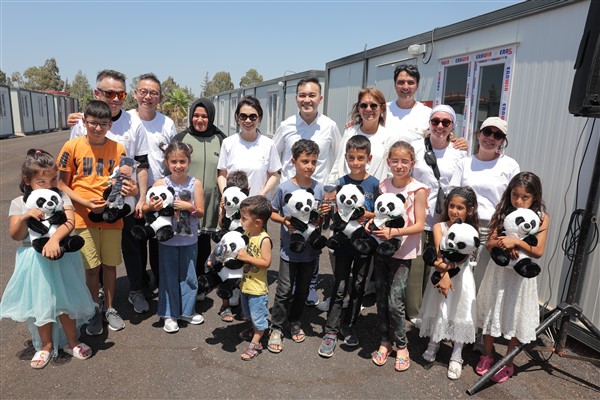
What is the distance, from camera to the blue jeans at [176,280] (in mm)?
3719

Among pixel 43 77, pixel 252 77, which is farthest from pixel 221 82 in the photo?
pixel 43 77

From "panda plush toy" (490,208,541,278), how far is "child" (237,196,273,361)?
172 cm

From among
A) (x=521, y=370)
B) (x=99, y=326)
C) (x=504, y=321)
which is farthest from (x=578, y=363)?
(x=99, y=326)

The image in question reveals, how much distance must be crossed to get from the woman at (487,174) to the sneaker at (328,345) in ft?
4.18

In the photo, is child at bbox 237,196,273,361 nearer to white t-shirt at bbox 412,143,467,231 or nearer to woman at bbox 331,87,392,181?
woman at bbox 331,87,392,181

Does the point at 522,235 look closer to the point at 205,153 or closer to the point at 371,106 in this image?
the point at 371,106

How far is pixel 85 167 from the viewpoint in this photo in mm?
3402

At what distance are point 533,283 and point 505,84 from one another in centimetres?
286

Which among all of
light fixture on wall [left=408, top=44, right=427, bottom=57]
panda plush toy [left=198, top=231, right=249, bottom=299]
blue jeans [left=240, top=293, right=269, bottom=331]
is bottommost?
blue jeans [left=240, top=293, right=269, bottom=331]

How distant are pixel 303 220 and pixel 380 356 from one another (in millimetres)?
1248

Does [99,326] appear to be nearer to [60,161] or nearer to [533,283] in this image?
[60,161]

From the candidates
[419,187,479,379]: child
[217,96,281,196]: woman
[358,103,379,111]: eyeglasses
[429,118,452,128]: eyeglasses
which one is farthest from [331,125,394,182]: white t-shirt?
Result: [419,187,479,379]: child

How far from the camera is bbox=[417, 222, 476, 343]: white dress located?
3.20 m

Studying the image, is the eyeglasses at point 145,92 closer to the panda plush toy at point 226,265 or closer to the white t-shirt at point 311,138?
the white t-shirt at point 311,138
